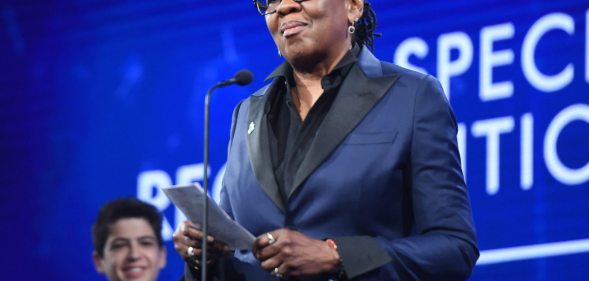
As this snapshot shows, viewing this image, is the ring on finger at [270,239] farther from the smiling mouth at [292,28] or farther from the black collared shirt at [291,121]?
the smiling mouth at [292,28]

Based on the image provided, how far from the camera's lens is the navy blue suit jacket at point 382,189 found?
7.29ft

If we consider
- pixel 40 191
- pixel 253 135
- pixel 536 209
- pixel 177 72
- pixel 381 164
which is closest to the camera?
pixel 381 164

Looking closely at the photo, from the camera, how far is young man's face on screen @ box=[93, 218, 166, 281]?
407 centimetres

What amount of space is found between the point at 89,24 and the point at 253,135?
306 cm

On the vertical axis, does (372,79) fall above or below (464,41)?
below

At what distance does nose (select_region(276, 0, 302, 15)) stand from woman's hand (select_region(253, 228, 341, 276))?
0.51 metres

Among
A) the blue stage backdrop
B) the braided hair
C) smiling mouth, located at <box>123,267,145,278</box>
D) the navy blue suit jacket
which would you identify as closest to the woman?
the navy blue suit jacket

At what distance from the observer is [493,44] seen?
3.69m

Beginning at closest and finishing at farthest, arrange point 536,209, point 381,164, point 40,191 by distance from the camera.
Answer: point 381,164
point 536,209
point 40,191

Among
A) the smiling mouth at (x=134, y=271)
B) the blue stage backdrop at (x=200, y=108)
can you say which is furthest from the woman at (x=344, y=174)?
the smiling mouth at (x=134, y=271)

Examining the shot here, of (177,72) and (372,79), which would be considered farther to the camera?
(177,72)

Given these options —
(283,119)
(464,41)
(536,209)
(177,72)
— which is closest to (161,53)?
(177,72)

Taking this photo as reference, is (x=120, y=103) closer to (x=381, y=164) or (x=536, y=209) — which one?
(x=536, y=209)

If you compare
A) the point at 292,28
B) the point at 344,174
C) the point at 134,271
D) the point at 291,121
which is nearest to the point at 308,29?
the point at 292,28
